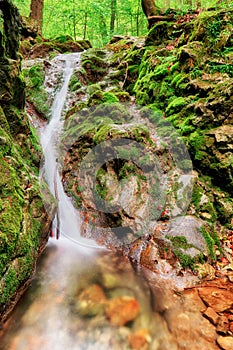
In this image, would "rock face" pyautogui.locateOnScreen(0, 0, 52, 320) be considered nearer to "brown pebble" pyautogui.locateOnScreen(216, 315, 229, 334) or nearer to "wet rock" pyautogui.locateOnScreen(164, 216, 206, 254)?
"wet rock" pyautogui.locateOnScreen(164, 216, 206, 254)

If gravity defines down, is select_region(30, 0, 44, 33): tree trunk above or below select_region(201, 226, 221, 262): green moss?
above

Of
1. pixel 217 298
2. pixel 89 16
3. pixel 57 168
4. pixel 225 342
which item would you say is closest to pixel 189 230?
pixel 217 298

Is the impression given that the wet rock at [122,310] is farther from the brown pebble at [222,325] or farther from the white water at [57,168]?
the white water at [57,168]

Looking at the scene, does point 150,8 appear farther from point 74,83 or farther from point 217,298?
point 217,298

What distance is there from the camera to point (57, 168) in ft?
21.6

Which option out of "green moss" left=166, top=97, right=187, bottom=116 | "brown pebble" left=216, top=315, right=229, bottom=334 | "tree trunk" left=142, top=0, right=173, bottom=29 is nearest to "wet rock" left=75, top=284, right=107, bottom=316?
"brown pebble" left=216, top=315, right=229, bottom=334

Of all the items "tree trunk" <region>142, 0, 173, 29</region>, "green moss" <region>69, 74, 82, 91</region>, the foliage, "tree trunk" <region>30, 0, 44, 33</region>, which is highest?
the foliage

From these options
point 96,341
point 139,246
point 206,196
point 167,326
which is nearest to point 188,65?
point 206,196

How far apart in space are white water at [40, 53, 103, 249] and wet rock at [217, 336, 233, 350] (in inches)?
109

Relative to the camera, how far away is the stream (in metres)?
2.93

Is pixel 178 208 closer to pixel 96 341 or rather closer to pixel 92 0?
pixel 96 341

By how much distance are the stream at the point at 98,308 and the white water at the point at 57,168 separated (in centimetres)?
40

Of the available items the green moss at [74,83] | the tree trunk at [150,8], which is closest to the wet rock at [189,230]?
the green moss at [74,83]

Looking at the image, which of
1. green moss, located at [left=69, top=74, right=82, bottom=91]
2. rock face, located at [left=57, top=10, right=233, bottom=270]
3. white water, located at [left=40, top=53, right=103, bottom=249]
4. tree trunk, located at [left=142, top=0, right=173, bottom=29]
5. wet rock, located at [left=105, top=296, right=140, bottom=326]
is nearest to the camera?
wet rock, located at [left=105, top=296, right=140, bottom=326]
